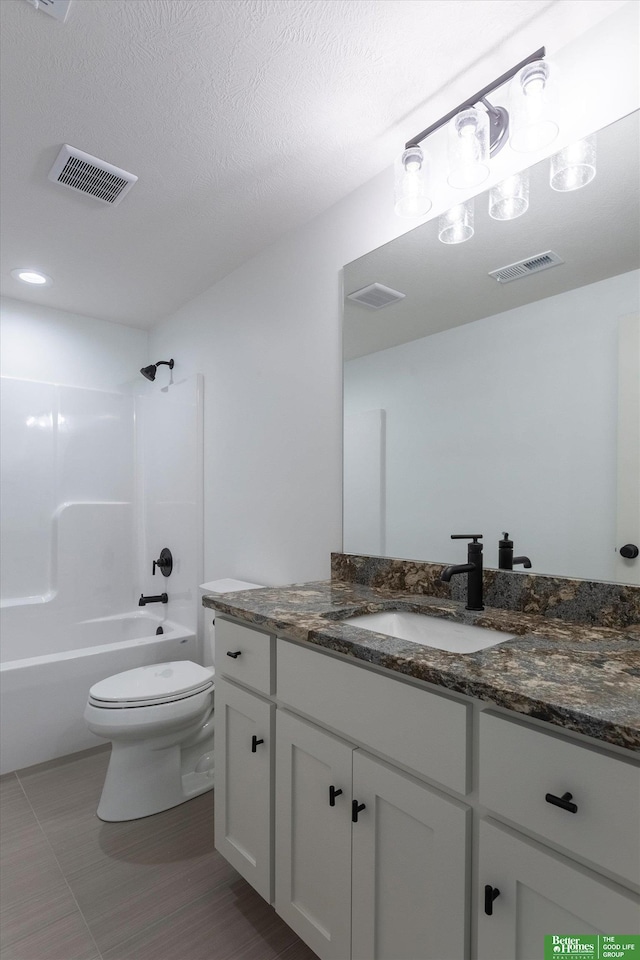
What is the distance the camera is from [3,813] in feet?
6.86

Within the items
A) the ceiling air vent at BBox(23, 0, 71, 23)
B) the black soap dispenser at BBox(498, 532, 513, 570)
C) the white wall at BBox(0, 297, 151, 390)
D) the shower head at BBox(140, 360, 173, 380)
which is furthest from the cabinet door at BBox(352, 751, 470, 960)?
the white wall at BBox(0, 297, 151, 390)

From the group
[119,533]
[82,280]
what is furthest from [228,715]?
[82,280]

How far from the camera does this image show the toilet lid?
2027 mm

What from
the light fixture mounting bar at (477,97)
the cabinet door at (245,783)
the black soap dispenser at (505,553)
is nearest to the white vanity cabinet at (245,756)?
the cabinet door at (245,783)

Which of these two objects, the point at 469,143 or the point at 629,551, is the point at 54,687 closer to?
the point at 629,551

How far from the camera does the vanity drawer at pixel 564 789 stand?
70 cm

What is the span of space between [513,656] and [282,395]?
5.32 ft

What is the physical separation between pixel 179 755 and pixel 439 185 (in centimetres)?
240

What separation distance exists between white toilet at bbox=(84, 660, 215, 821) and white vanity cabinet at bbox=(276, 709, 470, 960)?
83cm

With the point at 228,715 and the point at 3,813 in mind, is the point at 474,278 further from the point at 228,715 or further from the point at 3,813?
the point at 3,813

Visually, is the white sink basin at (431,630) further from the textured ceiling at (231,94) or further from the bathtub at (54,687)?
the bathtub at (54,687)

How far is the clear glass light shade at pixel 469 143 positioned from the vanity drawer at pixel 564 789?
1446 millimetres

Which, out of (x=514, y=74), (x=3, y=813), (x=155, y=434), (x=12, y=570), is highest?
(x=514, y=74)

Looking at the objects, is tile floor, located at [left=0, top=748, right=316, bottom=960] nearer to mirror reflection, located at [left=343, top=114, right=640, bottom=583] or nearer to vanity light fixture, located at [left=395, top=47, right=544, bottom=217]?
mirror reflection, located at [left=343, top=114, right=640, bottom=583]
